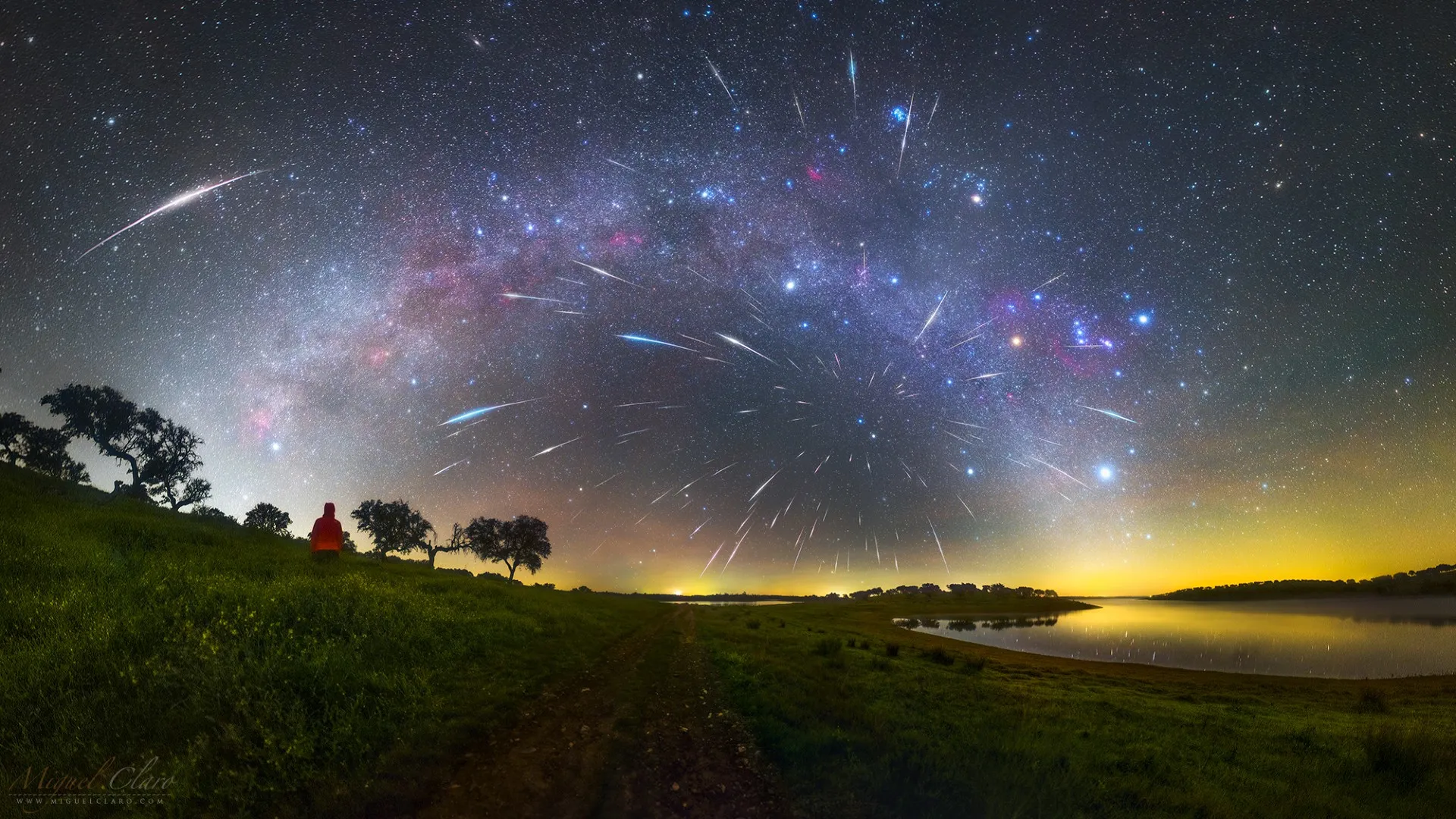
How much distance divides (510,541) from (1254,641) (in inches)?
3899

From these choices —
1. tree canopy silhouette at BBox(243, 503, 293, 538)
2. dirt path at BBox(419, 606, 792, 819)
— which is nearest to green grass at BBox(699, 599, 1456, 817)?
dirt path at BBox(419, 606, 792, 819)

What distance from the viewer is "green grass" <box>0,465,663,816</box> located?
6707 mm

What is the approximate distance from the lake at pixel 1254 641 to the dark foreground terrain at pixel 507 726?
2620 cm

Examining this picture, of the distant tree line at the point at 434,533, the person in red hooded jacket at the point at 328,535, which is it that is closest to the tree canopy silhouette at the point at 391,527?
the distant tree line at the point at 434,533

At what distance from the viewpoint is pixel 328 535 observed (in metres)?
22.8

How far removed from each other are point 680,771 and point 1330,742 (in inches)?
697

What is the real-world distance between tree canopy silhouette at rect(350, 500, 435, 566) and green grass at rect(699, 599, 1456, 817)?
85.3 meters

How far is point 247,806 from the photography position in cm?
605

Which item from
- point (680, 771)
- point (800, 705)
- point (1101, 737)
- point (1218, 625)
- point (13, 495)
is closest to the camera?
point (680, 771)

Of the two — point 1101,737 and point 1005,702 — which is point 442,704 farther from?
point 1005,702

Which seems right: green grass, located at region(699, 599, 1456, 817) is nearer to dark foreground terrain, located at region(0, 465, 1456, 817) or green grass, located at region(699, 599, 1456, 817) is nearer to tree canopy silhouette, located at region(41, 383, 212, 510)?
dark foreground terrain, located at region(0, 465, 1456, 817)

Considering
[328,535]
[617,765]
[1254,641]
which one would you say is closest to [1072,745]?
[617,765]

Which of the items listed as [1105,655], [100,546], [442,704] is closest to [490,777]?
[442,704]

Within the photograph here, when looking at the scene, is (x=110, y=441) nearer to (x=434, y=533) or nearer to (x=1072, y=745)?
(x=434, y=533)
